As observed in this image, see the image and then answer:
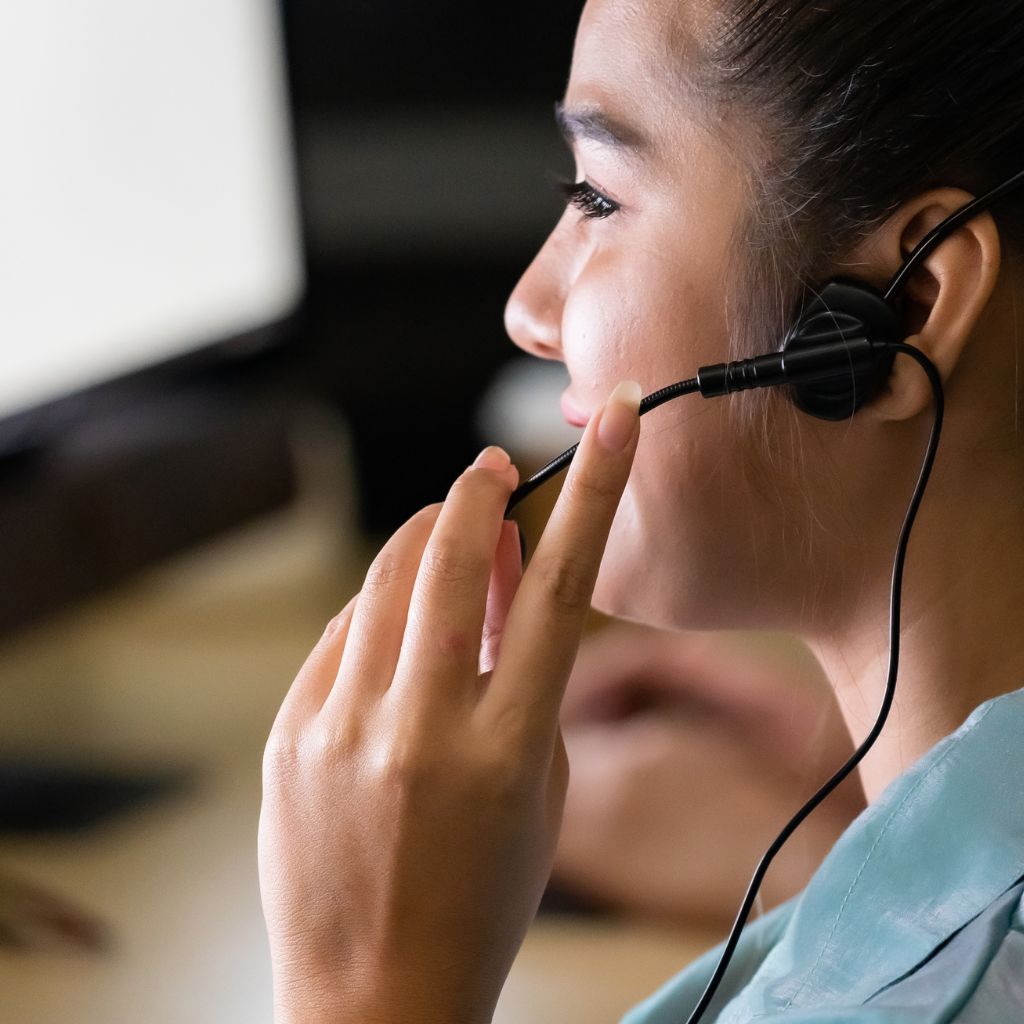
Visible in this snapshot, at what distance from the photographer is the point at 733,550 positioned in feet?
2.23

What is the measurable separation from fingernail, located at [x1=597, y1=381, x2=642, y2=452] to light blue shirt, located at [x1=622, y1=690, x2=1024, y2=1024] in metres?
0.20

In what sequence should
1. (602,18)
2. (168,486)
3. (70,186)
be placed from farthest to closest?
1. (168,486)
2. (70,186)
3. (602,18)

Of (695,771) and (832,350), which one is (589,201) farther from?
(695,771)

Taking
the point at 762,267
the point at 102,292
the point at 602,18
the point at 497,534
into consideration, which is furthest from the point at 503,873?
the point at 102,292

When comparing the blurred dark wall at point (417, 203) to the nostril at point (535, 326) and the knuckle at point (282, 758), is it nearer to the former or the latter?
the nostril at point (535, 326)

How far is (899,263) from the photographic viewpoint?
610 mm

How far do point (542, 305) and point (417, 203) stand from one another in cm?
64

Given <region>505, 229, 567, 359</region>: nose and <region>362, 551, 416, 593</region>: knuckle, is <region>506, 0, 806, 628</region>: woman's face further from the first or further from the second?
<region>362, 551, 416, 593</region>: knuckle

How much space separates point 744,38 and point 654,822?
1.93 ft

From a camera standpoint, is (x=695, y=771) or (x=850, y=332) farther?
(x=695, y=771)

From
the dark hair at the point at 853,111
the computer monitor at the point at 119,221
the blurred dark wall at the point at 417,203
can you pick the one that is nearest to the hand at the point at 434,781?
the dark hair at the point at 853,111

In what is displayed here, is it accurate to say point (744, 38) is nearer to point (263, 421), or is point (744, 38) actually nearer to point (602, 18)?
point (602, 18)

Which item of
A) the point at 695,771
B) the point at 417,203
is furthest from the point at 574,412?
the point at 417,203

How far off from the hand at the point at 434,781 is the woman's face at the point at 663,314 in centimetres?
8
